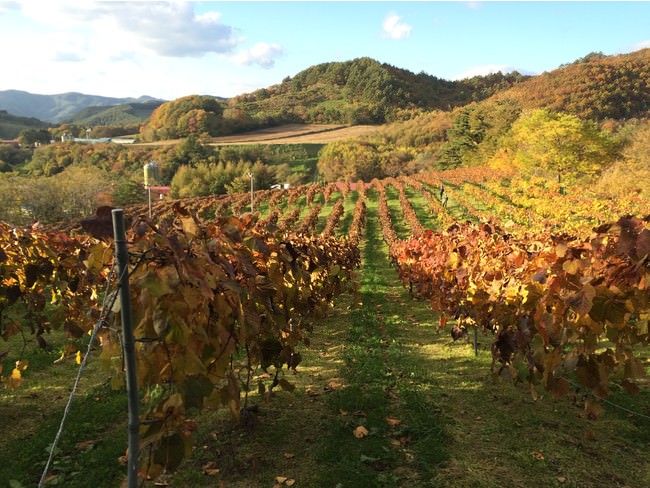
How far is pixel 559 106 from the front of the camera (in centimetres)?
7725

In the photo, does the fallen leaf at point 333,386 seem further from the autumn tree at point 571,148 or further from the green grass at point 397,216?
the autumn tree at point 571,148

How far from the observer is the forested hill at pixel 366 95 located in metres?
137

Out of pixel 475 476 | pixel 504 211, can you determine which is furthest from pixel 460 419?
pixel 504 211

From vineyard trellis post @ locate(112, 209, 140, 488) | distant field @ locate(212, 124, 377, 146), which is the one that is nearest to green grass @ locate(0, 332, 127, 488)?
vineyard trellis post @ locate(112, 209, 140, 488)

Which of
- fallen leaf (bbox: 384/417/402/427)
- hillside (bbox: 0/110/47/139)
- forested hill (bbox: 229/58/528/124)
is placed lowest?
fallen leaf (bbox: 384/417/402/427)

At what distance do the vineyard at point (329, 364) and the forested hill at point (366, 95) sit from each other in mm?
131148

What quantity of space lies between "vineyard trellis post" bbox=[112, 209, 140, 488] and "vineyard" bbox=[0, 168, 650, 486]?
84mm

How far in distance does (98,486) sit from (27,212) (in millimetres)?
44766

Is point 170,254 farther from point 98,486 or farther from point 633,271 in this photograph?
point 633,271

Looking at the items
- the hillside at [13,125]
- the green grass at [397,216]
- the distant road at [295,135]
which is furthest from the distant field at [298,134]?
the hillside at [13,125]

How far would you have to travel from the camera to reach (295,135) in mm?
116875

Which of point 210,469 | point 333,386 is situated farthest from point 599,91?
point 210,469

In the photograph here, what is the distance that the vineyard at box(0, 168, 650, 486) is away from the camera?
80.7 inches

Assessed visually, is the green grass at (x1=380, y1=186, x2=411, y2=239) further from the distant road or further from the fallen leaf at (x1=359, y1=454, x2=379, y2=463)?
the distant road
